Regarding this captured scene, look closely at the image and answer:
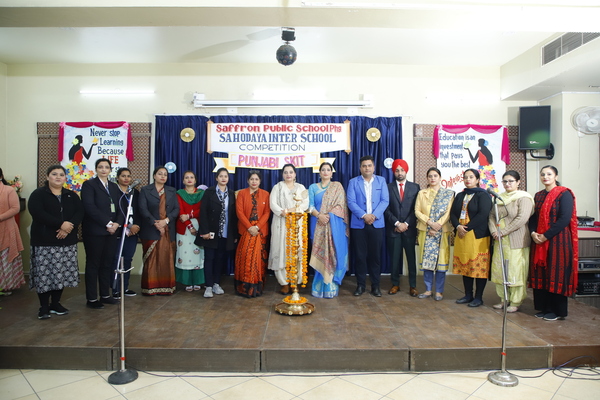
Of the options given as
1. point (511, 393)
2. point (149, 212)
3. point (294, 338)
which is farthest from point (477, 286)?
point (149, 212)

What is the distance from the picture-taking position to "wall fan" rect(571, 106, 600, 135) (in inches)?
187

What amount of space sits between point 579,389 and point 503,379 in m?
0.47

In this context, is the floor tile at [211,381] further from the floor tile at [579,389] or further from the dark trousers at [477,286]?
the dark trousers at [477,286]

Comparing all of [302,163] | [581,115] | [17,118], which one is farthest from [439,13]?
[17,118]

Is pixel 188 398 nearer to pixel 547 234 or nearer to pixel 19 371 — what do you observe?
pixel 19 371

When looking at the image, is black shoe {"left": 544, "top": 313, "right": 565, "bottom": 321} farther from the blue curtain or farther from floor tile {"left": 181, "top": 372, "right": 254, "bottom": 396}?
floor tile {"left": 181, "top": 372, "right": 254, "bottom": 396}

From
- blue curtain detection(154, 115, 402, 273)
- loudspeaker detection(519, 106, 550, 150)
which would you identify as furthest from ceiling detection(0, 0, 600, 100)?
blue curtain detection(154, 115, 402, 273)

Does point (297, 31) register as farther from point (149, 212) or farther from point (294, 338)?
point (294, 338)

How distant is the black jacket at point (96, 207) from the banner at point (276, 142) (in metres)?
1.64

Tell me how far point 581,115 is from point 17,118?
285 inches

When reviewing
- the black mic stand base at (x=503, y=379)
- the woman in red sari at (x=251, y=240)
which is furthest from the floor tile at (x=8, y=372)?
the black mic stand base at (x=503, y=379)

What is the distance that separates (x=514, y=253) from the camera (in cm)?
366

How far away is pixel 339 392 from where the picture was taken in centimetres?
254

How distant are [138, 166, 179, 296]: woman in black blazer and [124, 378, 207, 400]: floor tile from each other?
172 cm
